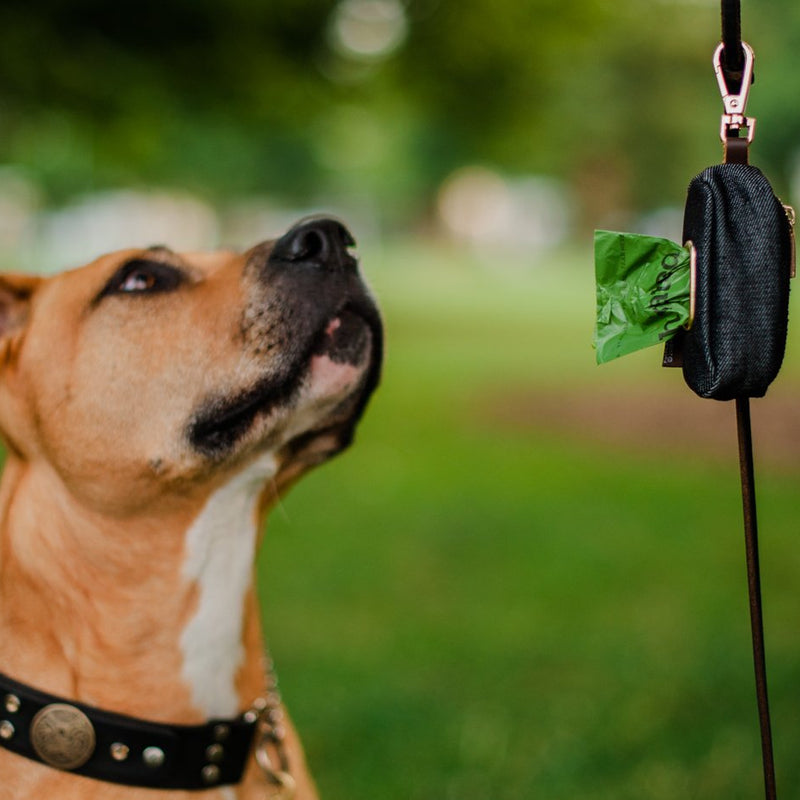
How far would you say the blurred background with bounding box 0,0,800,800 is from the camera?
4230 mm

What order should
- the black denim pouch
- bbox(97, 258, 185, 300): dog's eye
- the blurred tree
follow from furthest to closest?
the blurred tree
bbox(97, 258, 185, 300): dog's eye
the black denim pouch

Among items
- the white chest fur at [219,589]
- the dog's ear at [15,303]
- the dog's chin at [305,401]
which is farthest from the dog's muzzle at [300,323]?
the dog's ear at [15,303]

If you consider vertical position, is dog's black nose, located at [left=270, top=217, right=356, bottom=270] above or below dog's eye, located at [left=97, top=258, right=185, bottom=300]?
above

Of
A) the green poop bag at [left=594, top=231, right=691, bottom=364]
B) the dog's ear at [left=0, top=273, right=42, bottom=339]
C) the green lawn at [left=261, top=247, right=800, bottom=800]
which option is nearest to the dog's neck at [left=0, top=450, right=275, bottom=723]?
the dog's ear at [left=0, top=273, right=42, bottom=339]

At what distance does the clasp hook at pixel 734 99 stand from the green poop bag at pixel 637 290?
23 centimetres

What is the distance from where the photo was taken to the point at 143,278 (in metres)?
2.74

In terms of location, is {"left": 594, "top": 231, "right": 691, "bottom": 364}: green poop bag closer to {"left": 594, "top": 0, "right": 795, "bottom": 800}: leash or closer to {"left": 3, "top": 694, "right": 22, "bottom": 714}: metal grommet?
{"left": 594, "top": 0, "right": 795, "bottom": 800}: leash

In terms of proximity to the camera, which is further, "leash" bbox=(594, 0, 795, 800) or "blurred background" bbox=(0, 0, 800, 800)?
"blurred background" bbox=(0, 0, 800, 800)

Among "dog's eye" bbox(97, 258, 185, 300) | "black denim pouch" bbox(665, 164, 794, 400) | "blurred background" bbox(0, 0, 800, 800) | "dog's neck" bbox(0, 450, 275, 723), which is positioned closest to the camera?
"black denim pouch" bbox(665, 164, 794, 400)

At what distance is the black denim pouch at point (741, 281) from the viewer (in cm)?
185

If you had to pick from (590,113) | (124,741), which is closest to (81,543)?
(124,741)

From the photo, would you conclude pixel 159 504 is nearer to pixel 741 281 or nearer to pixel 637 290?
pixel 637 290

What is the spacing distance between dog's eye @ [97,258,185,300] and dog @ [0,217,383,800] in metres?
0.02

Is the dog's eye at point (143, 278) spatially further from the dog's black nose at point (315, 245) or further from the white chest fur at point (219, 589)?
the white chest fur at point (219, 589)
